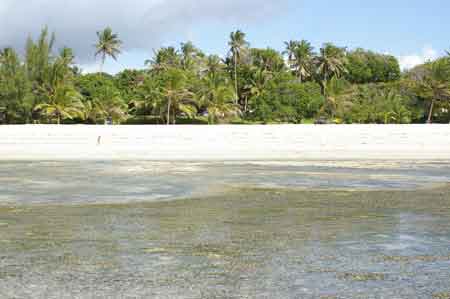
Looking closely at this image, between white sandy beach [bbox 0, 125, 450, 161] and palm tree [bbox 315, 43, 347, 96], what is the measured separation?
54.3m

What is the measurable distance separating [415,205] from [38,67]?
51278mm

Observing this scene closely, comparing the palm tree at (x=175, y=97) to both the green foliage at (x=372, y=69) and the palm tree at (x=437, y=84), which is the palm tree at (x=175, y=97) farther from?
the green foliage at (x=372, y=69)

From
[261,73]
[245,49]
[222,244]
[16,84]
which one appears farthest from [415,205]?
[245,49]

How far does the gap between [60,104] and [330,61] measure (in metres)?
43.9

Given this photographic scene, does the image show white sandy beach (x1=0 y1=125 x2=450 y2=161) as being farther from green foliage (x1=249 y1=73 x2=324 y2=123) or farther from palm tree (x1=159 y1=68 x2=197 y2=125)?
green foliage (x1=249 y1=73 x2=324 y2=123)

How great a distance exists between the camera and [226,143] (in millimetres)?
31141

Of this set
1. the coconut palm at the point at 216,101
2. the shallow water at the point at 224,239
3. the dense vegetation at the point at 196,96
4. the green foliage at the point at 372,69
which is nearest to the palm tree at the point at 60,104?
the dense vegetation at the point at 196,96

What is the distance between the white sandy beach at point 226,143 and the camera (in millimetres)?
26422

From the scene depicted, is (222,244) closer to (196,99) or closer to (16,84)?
(16,84)

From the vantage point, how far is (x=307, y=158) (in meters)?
25.4

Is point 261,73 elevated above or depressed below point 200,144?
above

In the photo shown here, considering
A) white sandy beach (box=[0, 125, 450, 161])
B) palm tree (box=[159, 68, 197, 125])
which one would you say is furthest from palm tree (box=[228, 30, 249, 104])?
white sandy beach (box=[0, 125, 450, 161])

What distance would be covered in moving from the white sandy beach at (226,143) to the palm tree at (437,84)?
2964 centimetres

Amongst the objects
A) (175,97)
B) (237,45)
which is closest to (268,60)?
(237,45)
